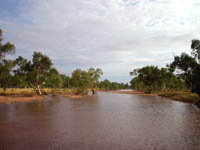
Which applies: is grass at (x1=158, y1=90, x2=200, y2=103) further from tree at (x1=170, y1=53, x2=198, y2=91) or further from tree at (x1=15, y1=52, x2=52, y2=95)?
tree at (x1=15, y1=52, x2=52, y2=95)

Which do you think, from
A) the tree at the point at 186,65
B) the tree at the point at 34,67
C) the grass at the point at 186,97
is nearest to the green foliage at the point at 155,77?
the grass at the point at 186,97

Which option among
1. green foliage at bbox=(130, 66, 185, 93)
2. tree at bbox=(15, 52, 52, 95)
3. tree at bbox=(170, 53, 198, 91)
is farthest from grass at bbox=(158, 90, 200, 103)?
tree at bbox=(15, 52, 52, 95)

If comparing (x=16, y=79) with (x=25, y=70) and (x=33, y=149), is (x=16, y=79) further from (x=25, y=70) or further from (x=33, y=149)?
(x=33, y=149)

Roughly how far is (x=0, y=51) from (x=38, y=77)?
653 inches

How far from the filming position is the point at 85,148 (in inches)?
347

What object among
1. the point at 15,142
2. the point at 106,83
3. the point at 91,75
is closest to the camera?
the point at 15,142

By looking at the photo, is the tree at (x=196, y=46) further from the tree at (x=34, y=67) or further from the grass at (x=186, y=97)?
the tree at (x=34, y=67)

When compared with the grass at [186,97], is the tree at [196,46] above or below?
above

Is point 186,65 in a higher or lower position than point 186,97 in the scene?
higher

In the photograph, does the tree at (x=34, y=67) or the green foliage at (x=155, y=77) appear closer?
Result: the tree at (x=34, y=67)

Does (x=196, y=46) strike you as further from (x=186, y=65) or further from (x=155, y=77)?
(x=155, y=77)

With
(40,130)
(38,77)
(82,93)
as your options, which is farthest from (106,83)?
(40,130)

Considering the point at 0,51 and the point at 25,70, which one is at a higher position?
the point at 0,51

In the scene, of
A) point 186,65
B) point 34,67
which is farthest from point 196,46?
point 34,67
